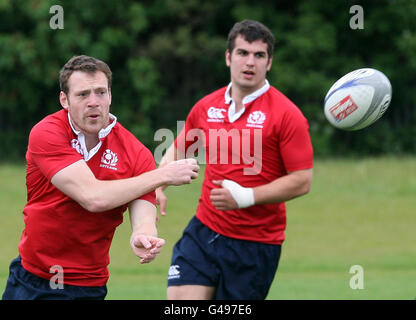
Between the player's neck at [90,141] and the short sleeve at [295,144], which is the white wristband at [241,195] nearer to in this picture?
the short sleeve at [295,144]

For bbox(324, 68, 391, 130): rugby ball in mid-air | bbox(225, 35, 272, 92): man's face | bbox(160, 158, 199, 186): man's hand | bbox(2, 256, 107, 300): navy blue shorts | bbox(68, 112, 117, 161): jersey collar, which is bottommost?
bbox(2, 256, 107, 300): navy blue shorts

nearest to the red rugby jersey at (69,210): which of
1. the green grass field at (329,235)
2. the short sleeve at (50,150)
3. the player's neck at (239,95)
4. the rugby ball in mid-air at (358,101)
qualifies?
the short sleeve at (50,150)

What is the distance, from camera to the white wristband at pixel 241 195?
18.0 feet

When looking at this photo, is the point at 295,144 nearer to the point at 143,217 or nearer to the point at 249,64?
the point at 249,64

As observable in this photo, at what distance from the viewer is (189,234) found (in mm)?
6000

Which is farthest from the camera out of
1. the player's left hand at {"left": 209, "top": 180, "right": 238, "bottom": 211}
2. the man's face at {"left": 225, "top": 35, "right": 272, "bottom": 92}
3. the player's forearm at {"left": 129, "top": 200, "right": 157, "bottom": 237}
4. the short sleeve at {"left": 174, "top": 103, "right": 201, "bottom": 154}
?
the short sleeve at {"left": 174, "top": 103, "right": 201, "bottom": 154}

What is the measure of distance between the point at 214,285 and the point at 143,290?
10.2ft

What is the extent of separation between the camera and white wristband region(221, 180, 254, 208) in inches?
216

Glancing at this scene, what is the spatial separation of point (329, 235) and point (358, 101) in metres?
7.74

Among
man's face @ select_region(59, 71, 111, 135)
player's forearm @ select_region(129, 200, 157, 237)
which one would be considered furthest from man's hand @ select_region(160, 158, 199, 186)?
man's face @ select_region(59, 71, 111, 135)

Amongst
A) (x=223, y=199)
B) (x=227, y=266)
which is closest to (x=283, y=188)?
(x=223, y=199)

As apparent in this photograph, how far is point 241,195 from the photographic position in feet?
18.0

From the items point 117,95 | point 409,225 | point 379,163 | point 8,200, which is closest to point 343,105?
point 409,225

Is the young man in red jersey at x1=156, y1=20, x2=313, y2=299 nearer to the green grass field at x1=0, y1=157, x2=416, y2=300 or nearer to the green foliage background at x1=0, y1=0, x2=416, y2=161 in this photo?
the green grass field at x1=0, y1=157, x2=416, y2=300
